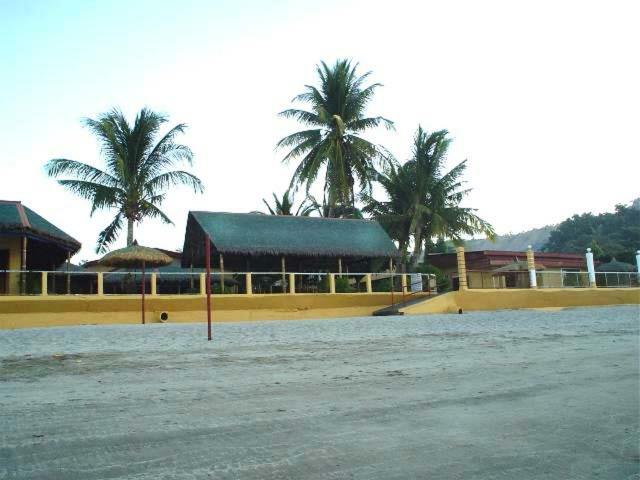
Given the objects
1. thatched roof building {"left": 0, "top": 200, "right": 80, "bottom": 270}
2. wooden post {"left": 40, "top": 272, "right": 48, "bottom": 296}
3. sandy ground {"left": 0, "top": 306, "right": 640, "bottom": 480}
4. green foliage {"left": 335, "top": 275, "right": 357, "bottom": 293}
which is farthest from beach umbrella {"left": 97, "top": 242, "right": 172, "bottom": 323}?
sandy ground {"left": 0, "top": 306, "right": 640, "bottom": 480}

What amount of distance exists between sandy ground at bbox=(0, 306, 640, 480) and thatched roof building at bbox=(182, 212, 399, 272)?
12.7 meters

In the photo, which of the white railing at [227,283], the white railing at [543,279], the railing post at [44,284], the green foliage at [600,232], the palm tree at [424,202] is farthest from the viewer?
the green foliage at [600,232]

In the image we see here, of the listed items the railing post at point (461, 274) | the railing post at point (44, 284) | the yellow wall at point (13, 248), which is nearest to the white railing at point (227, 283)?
the railing post at point (44, 284)

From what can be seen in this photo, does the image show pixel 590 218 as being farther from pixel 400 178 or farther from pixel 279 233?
pixel 279 233

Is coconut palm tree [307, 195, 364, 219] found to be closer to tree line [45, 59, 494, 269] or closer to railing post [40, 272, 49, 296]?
tree line [45, 59, 494, 269]

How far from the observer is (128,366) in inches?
245

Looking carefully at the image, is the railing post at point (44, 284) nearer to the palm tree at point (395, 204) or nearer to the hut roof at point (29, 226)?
the hut roof at point (29, 226)

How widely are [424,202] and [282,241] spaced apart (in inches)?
412

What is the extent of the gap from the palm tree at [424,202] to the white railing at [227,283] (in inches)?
241

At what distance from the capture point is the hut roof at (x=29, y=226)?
642 inches

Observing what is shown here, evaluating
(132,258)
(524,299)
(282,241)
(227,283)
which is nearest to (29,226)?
(132,258)

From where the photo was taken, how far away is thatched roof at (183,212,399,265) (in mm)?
20219

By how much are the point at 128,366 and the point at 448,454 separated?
→ 4120 millimetres

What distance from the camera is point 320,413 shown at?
4.06 m
